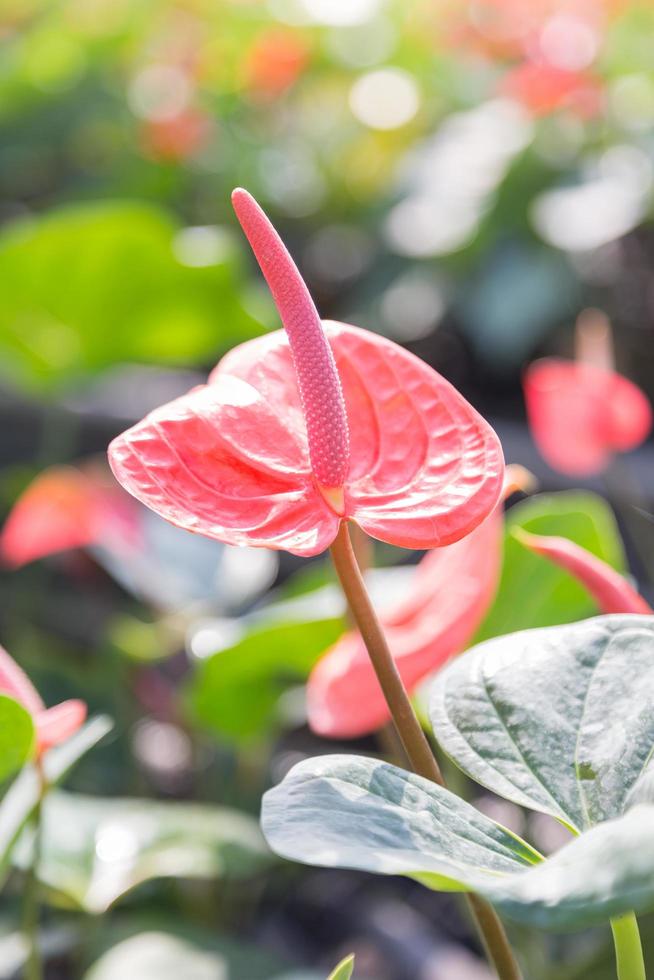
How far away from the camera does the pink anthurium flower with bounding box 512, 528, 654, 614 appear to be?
1.11 ft

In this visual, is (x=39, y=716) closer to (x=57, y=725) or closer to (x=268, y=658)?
(x=57, y=725)

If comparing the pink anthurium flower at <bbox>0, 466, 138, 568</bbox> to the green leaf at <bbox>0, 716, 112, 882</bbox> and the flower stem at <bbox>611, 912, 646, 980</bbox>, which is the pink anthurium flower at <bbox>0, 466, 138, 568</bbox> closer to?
the green leaf at <bbox>0, 716, 112, 882</bbox>

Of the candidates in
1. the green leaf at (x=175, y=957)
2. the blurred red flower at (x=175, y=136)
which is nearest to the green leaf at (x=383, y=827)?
the green leaf at (x=175, y=957)

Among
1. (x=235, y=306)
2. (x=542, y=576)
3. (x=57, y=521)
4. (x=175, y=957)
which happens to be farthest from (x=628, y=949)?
(x=235, y=306)

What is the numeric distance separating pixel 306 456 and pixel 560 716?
10 centimetres

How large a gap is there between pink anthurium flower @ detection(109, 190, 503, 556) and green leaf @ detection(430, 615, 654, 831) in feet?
0.17

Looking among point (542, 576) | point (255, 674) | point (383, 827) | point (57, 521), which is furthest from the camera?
point (57, 521)

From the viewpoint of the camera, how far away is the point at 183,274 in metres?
1.00

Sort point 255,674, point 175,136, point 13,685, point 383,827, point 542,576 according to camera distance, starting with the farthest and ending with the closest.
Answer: point 175,136 → point 255,674 → point 542,576 → point 13,685 → point 383,827

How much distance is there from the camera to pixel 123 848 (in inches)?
22.9

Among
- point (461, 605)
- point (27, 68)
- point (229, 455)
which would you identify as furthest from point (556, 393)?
point (27, 68)

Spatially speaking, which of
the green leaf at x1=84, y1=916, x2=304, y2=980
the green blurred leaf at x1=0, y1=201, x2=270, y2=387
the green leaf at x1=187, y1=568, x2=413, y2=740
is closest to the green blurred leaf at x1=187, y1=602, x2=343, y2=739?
the green leaf at x1=187, y1=568, x2=413, y2=740

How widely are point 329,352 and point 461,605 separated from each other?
0.13m

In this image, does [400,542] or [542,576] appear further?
[542,576]
